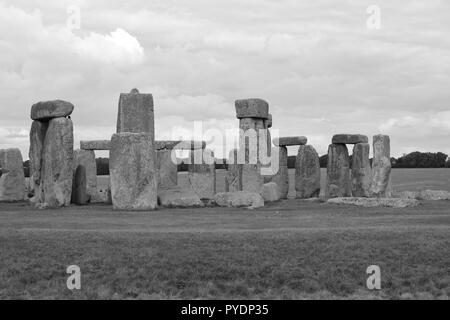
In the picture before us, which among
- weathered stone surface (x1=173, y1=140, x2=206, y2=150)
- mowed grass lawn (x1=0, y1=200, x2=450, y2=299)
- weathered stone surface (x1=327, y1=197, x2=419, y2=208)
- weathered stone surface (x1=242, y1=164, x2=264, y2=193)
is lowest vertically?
mowed grass lawn (x1=0, y1=200, x2=450, y2=299)

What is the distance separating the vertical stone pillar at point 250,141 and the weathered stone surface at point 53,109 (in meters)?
6.74

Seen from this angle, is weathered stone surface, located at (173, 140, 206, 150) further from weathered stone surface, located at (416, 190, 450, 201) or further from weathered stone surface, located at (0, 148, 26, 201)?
weathered stone surface, located at (416, 190, 450, 201)

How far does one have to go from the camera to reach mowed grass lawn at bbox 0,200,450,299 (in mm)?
11734

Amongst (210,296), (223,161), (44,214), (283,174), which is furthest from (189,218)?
(223,161)

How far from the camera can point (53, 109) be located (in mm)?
22031

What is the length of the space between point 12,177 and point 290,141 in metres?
12.3

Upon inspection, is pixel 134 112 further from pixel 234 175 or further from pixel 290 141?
pixel 290 141

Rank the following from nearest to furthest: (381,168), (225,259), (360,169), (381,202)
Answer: (225,259) < (381,202) < (381,168) < (360,169)

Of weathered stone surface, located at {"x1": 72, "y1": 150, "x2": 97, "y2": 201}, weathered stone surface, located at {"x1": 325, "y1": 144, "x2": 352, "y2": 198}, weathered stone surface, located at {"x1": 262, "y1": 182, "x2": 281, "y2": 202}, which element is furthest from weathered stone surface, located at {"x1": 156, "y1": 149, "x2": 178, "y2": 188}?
weathered stone surface, located at {"x1": 325, "y1": 144, "x2": 352, "y2": 198}

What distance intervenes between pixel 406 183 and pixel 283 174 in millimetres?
14588

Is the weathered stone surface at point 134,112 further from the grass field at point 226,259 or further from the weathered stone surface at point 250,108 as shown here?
the grass field at point 226,259

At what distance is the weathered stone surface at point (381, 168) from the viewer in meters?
26.0

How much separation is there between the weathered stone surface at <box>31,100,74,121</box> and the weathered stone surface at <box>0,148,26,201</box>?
609 centimetres

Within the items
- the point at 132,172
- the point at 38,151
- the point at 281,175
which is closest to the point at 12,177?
the point at 38,151
